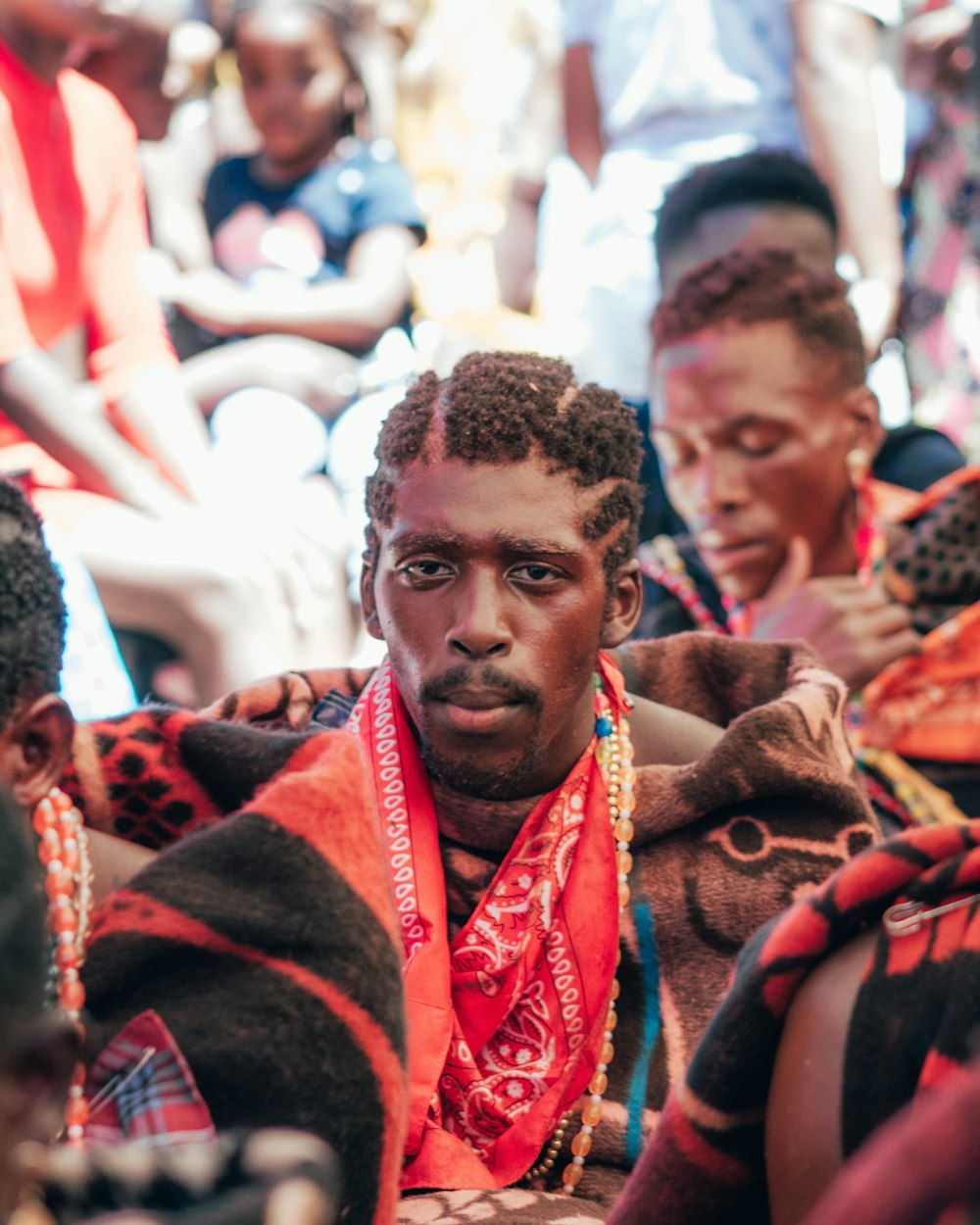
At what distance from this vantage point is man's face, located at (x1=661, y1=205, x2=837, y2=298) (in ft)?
10.9

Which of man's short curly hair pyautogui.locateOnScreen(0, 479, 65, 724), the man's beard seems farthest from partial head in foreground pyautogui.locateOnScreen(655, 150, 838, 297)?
man's short curly hair pyautogui.locateOnScreen(0, 479, 65, 724)

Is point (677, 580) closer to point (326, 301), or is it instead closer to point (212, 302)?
point (326, 301)

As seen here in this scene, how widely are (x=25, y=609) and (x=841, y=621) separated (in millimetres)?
1721

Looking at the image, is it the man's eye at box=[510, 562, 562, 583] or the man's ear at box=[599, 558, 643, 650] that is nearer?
the man's eye at box=[510, 562, 562, 583]

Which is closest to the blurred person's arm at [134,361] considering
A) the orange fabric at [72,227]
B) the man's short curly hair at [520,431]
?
the orange fabric at [72,227]

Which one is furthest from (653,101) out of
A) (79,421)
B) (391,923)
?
(391,923)

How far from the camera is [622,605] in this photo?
6.02 ft

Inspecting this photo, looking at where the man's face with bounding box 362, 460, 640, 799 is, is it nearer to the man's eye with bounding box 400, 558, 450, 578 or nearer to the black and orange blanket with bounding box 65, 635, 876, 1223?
the man's eye with bounding box 400, 558, 450, 578

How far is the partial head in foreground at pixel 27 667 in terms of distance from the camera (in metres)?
1.16

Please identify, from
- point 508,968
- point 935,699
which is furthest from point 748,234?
point 508,968

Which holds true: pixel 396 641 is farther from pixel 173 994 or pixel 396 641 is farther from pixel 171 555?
pixel 171 555

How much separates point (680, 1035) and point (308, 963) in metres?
0.69

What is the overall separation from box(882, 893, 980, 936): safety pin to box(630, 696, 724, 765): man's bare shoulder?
34.9 inches

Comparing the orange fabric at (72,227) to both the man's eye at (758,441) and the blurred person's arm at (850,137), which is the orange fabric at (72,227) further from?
the blurred person's arm at (850,137)
